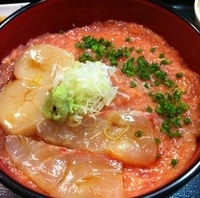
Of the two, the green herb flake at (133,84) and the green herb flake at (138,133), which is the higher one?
the green herb flake at (133,84)

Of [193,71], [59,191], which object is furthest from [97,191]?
[193,71]

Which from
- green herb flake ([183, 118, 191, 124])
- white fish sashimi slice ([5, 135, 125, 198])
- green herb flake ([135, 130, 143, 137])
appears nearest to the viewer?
white fish sashimi slice ([5, 135, 125, 198])

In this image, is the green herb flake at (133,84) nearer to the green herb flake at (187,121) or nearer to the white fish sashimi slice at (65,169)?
the green herb flake at (187,121)

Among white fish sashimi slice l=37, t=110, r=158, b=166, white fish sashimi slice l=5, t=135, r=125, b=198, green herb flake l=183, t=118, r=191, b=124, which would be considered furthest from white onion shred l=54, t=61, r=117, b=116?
green herb flake l=183, t=118, r=191, b=124

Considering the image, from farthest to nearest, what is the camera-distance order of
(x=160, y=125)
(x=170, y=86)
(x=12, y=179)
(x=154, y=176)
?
(x=170, y=86), (x=160, y=125), (x=154, y=176), (x=12, y=179)

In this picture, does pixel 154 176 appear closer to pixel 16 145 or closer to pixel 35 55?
pixel 16 145

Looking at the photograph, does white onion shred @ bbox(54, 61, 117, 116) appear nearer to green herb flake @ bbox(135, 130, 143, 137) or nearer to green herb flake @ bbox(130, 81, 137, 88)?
green herb flake @ bbox(130, 81, 137, 88)

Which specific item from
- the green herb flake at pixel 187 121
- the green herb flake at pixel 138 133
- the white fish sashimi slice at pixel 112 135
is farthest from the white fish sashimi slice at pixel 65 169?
the green herb flake at pixel 187 121

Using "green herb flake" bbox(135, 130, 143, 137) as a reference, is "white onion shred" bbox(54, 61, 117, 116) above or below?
above

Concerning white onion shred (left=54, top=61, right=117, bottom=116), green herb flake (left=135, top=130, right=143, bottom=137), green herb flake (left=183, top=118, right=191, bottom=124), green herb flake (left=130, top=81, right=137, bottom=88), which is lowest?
green herb flake (left=183, top=118, right=191, bottom=124)
